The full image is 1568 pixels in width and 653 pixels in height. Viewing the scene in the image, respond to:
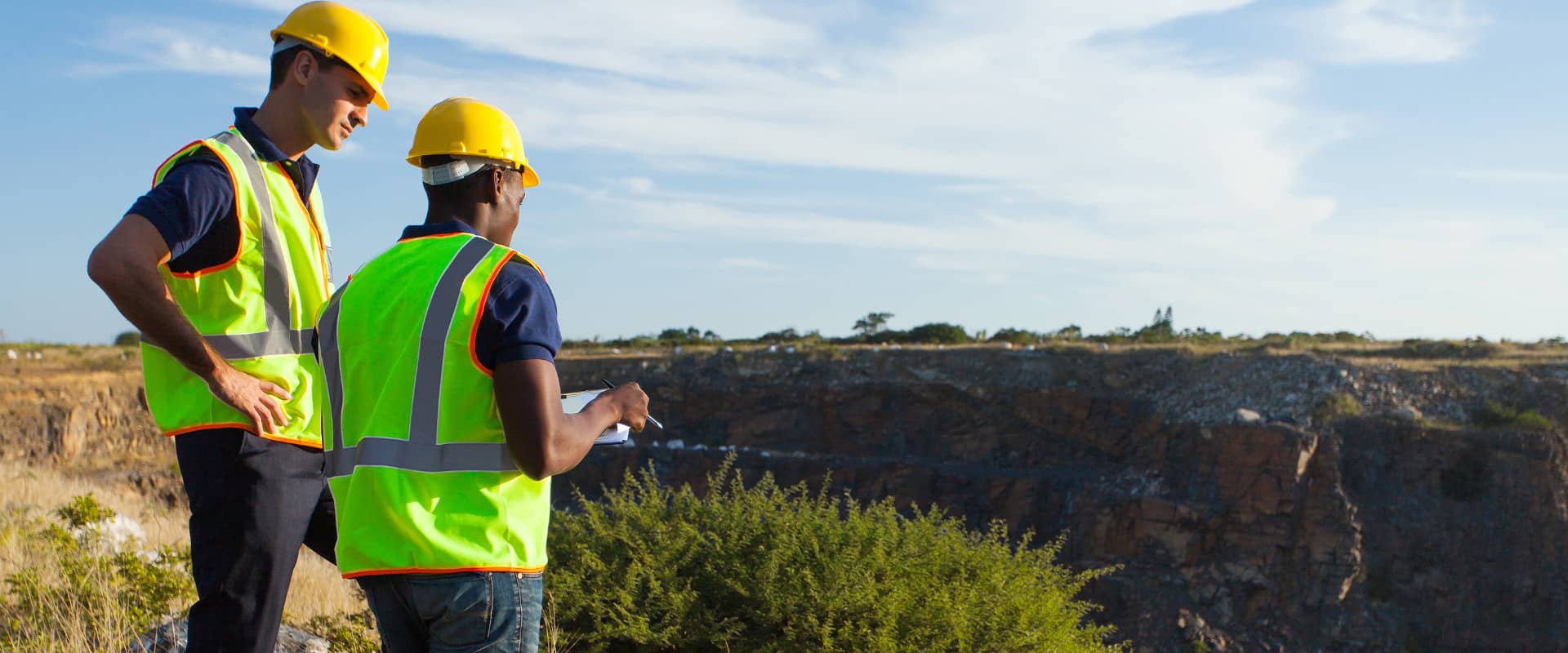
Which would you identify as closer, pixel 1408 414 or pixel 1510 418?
pixel 1510 418

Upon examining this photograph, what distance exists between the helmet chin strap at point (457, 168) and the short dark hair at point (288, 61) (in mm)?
766

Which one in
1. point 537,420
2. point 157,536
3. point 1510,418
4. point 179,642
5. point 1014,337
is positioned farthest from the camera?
point 1014,337

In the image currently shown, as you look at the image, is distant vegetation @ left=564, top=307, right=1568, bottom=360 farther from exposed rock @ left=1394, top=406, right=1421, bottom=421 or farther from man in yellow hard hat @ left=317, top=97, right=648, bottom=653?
man in yellow hard hat @ left=317, top=97, right=648, bottom=653

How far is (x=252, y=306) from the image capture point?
2.87m

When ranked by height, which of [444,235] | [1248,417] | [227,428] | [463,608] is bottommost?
[1248,417]

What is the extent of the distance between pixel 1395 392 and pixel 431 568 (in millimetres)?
23660

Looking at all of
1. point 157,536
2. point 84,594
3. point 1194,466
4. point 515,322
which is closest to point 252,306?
point 515,322

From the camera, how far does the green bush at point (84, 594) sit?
4.25 m

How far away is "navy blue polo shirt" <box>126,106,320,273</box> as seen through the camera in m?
2.60

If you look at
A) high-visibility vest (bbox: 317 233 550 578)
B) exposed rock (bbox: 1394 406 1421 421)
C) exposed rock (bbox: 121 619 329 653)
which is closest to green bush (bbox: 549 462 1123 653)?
→ exposed rock (bbox: 121 619 329 653)

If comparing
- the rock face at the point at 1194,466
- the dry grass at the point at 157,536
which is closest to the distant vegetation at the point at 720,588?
the dry grass at the point at 157,536

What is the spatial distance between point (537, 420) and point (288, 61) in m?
1.53

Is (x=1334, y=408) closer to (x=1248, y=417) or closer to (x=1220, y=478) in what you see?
(x=1248, y=417)

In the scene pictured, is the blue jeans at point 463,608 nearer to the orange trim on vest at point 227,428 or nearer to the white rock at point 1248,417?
the orange trim on vest at point 227,428
